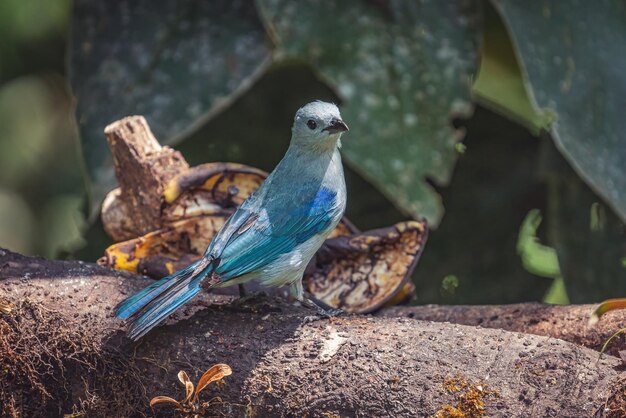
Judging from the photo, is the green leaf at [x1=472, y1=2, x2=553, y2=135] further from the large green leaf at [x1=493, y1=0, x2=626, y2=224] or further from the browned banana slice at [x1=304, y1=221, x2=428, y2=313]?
the browned banana slice at [x1=304, y1=221, x2=428, y2=313]

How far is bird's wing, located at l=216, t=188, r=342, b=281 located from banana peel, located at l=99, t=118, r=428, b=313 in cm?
23

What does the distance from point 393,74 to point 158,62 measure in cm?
75

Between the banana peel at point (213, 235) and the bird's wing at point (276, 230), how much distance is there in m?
0.23

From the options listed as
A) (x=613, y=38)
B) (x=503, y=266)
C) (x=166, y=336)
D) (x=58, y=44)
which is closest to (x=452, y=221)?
(x=503, y=266)

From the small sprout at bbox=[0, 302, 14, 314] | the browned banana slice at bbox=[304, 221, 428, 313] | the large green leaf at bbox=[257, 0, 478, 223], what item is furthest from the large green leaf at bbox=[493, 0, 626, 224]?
the small sprout at bbox=[0, 302, 14, 314]

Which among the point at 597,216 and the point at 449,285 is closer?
the point at 597,216

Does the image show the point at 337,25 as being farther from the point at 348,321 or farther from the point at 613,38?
the point at 348,321

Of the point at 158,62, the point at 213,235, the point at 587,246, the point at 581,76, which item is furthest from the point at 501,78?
the point at 213,235

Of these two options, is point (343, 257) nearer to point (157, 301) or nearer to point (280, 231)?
point (280, 231)

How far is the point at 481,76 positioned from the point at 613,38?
507 mm

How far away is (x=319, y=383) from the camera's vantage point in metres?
1.81

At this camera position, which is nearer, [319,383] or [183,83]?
[319,383]

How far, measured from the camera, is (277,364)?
1.86m

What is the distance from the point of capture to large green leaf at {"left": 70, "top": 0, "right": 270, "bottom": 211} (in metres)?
3.02
